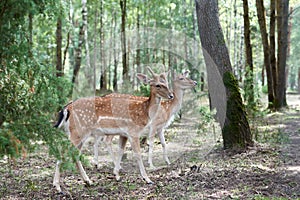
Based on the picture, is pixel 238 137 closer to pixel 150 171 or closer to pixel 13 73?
pixel 150 171

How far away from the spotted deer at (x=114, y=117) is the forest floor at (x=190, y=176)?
65cm

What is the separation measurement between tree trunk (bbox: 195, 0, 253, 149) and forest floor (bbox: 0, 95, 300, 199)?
0.36 metres

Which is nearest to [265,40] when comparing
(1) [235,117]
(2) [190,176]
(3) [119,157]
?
(1) [235,117]

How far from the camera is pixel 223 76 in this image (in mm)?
9570

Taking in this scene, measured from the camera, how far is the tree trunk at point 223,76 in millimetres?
9484

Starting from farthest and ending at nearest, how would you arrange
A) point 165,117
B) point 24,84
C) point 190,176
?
1. point 165,117
2. point 190,176
3. point 24,84

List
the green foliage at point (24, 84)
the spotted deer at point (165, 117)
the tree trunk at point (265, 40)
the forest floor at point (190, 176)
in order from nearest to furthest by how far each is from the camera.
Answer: the green foliage at point (24, 84) < the forest floor at point (190, 176) < the spotted deer at point (165, 117) < the tree trunk at point (265, 40)

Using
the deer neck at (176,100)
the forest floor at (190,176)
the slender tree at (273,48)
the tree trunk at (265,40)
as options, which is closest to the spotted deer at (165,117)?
the deer neck at (176,100)

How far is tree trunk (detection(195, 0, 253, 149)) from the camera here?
9484mm

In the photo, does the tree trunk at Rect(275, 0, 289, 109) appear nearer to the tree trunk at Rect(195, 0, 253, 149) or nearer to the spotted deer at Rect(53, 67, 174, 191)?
the tree trunk at Rect(195, 0, 253, 149)

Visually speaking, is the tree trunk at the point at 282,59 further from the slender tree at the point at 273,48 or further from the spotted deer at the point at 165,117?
the spotted deer at the point at 165,117

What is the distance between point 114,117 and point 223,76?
2574 mm

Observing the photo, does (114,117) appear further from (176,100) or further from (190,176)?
(176,100)

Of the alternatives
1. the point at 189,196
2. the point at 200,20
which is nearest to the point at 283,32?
the point at 200,20
